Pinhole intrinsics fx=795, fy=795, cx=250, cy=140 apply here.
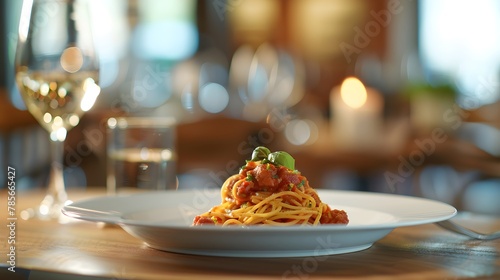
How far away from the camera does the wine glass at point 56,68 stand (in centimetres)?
133

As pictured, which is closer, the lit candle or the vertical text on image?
the vertical text on image

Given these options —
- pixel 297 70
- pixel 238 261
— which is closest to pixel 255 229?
pixel 238 261

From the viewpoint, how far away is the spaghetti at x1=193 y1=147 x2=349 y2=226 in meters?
0.98

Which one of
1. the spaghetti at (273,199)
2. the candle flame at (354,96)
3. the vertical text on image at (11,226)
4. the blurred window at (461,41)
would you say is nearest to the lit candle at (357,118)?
the candle flame at (354,96)

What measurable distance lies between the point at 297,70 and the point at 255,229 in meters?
7.24

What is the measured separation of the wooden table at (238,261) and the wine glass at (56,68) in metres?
0.33

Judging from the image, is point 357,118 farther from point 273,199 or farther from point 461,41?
point 461,41

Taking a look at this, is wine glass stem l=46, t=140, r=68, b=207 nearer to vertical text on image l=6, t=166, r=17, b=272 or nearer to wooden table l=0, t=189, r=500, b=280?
vertical text on image l=6, t=166, r=17, b=272

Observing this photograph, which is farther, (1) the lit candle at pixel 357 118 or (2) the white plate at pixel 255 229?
(1) the lit candle at pixel 357 118

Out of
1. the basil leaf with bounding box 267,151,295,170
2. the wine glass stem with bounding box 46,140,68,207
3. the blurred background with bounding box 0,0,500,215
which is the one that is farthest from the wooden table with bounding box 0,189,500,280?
the blurred background with bounding box 0,0,500,215

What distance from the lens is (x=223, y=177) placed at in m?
4.17

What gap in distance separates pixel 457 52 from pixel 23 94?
27.1 feet

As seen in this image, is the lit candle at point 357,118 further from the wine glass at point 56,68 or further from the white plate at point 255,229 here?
the white plate at point 255,229

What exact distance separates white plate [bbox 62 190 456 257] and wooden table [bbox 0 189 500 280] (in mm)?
13
